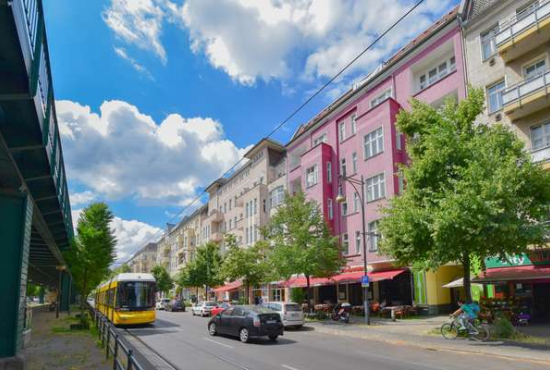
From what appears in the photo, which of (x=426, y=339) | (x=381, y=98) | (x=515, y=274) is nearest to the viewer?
(x=426, y=339)

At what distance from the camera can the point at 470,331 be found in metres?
16.4

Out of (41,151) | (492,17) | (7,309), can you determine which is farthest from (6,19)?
(492,17)

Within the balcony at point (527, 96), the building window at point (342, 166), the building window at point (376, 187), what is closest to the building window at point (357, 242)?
the building window at point (376, 187)

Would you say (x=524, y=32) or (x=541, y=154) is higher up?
(x=524, y=32)

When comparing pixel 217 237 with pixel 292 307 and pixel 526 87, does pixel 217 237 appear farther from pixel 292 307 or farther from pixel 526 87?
pixel 526 87

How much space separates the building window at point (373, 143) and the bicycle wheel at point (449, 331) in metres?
15.5

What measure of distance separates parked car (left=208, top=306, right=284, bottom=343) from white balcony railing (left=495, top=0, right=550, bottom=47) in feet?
60.0

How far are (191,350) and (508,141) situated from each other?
14.6m

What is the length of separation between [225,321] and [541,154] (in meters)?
16.9

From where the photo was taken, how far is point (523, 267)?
68.0ft

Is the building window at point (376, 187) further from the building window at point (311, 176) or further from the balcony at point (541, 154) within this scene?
the balcony at point (541, 154)

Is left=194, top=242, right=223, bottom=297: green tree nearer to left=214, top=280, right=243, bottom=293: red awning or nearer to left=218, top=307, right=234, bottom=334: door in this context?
left=214, top=280, right=243, bottom=293: red awning

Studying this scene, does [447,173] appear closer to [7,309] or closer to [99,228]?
[7,309]

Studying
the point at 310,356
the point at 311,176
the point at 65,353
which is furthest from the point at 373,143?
the point at 65,353
